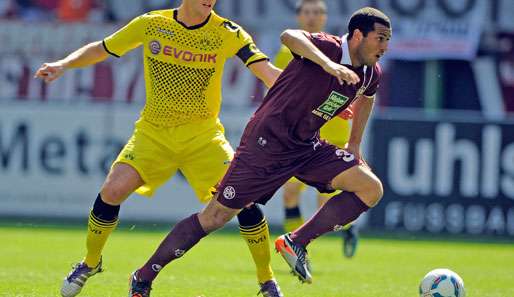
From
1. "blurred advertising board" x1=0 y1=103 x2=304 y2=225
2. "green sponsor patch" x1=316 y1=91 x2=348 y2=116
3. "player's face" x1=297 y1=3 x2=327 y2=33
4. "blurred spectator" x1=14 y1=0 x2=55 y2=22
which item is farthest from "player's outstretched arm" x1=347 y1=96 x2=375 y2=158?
"blurred spectator" x1=14 y1=0 x2=55 y2=22

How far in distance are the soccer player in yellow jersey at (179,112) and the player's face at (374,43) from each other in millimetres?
840

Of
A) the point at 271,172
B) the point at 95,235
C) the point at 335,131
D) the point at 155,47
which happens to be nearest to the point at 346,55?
the point at 271,172

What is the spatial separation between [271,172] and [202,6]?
54.4 inches

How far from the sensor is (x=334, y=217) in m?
8.19

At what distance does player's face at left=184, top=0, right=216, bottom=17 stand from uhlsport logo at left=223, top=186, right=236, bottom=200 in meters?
1.43

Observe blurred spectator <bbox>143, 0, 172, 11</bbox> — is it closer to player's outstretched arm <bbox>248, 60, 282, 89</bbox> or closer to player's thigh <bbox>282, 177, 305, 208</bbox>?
player's thigh <bbox>282, 177, 305, 208</bbox>

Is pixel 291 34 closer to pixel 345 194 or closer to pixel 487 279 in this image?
pixel 345 194

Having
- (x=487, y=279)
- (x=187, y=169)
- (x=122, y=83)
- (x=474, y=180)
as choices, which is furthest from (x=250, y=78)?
(x=187, y=169)

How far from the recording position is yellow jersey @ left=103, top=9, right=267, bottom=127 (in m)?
8.52

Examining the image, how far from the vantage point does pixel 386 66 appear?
1973cm

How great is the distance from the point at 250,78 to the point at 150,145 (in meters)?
11.3

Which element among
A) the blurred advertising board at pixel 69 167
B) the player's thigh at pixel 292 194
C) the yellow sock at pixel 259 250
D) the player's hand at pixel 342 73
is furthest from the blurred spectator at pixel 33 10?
the player's hand at pixel 342 73

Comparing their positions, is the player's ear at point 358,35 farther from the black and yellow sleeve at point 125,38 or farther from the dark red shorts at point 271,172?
the black and yellow sleeve at point 125,38

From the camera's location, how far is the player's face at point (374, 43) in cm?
795
